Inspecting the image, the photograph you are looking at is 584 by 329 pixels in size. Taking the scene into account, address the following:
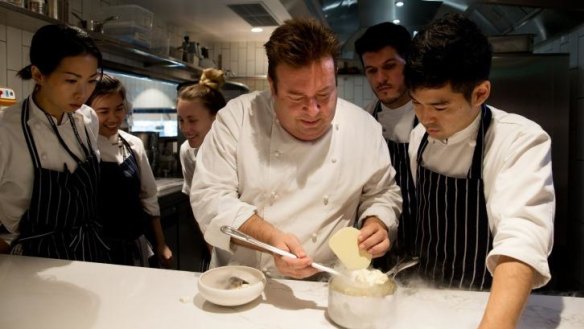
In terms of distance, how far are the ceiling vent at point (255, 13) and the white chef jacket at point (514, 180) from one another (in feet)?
9.38

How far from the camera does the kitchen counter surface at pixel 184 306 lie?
0.97 m

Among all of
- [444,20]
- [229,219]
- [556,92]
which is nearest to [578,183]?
[556,92]

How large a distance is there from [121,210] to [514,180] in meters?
1.79

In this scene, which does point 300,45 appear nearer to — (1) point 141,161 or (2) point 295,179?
(2) point 295,179

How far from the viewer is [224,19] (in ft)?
14.1

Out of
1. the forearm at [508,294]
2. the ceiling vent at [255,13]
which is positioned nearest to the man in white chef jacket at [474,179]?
the forearm at [508,294]

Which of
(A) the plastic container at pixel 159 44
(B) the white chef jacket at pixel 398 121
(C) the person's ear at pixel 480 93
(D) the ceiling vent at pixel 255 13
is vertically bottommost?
(B) the white chef jacket at pixel 398 121

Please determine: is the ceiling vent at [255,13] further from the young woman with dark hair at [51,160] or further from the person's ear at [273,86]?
the person's ear at [273,86]

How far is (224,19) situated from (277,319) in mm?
3820

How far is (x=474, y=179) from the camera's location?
1.23m

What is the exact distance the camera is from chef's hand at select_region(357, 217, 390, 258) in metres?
1.12

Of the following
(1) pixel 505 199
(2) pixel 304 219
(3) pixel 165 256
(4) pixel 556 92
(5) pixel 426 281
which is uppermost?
(4) pixel 556 92

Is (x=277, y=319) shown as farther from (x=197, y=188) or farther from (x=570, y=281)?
(x=570, y=281)

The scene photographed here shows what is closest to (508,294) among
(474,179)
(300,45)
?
(474,179)
